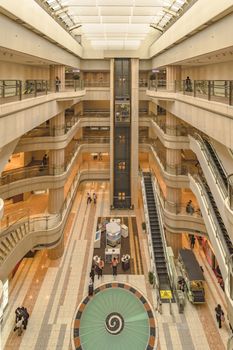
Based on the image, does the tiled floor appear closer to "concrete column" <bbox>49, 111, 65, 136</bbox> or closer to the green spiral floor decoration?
the green spiral floor decoration

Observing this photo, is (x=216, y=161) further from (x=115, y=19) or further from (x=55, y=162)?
(x=55, y=162)

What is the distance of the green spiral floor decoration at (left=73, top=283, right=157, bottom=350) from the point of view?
1272 cm

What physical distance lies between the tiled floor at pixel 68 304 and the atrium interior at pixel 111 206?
68mm

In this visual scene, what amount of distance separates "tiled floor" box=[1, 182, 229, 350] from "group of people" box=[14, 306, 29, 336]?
0.25m

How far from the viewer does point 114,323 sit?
515 inches

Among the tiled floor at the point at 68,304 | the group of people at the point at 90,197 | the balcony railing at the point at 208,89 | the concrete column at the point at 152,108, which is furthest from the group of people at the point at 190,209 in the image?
the concrete column at the point at 152,108

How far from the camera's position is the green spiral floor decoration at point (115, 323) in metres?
12.7

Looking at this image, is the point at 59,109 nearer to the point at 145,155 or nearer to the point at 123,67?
the point at 123,67

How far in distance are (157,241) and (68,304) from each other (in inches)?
271

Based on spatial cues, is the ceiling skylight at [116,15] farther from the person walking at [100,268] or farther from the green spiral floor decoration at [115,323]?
the person walking at [100,268]

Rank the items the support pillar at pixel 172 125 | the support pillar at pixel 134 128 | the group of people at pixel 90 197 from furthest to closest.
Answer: the group of people at pixel 90 197
the support pillar at pixel 134 128
the support pillar at pixel 172 125

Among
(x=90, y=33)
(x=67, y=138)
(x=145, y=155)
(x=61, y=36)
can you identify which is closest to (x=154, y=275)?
(x=67, y=138)

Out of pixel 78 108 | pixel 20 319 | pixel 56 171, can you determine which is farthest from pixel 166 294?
pixel 78 108

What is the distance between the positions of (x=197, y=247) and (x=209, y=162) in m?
10.4
